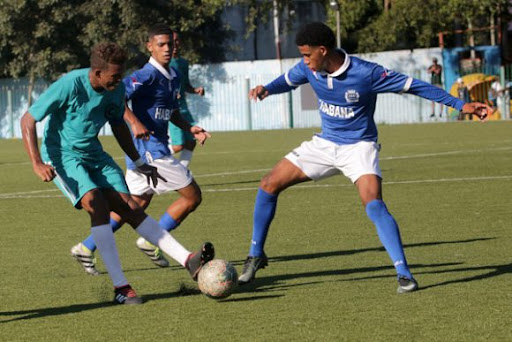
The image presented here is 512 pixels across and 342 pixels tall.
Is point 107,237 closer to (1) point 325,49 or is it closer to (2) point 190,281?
(2) point 190,281

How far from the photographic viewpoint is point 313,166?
29.5ft

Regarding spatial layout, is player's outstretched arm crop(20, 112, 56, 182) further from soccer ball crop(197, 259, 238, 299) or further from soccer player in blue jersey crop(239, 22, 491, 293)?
soccer player in blue jersey crop(239, 22, 491, 293)

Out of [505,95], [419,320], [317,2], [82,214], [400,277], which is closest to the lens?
[419,320]

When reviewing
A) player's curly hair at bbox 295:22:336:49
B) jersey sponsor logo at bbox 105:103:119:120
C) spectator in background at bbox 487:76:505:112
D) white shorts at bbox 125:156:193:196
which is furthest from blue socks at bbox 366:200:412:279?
spectator in background at bbox 487:76:505:112

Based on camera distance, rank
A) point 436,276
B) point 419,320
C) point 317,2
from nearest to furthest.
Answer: point 419,320 < point 436,276 < point 317,2

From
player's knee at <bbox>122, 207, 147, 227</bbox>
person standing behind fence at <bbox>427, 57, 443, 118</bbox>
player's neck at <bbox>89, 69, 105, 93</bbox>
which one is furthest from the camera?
person standing behind fence at <bbox>427, 57, 443, 118</bbox>

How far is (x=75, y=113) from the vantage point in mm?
8188

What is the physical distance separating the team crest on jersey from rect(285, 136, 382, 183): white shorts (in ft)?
1.08

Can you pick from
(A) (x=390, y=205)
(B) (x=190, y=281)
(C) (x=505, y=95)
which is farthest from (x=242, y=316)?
(C) (x=505, y=95)

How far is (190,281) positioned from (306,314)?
1804mm

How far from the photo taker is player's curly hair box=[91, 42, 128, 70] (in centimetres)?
783

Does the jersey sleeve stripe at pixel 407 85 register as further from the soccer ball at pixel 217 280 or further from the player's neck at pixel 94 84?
the player's neck at pixel 94 84

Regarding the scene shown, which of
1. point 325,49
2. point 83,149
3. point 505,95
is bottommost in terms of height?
point 505,95

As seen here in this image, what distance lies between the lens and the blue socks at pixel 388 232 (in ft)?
27.0
